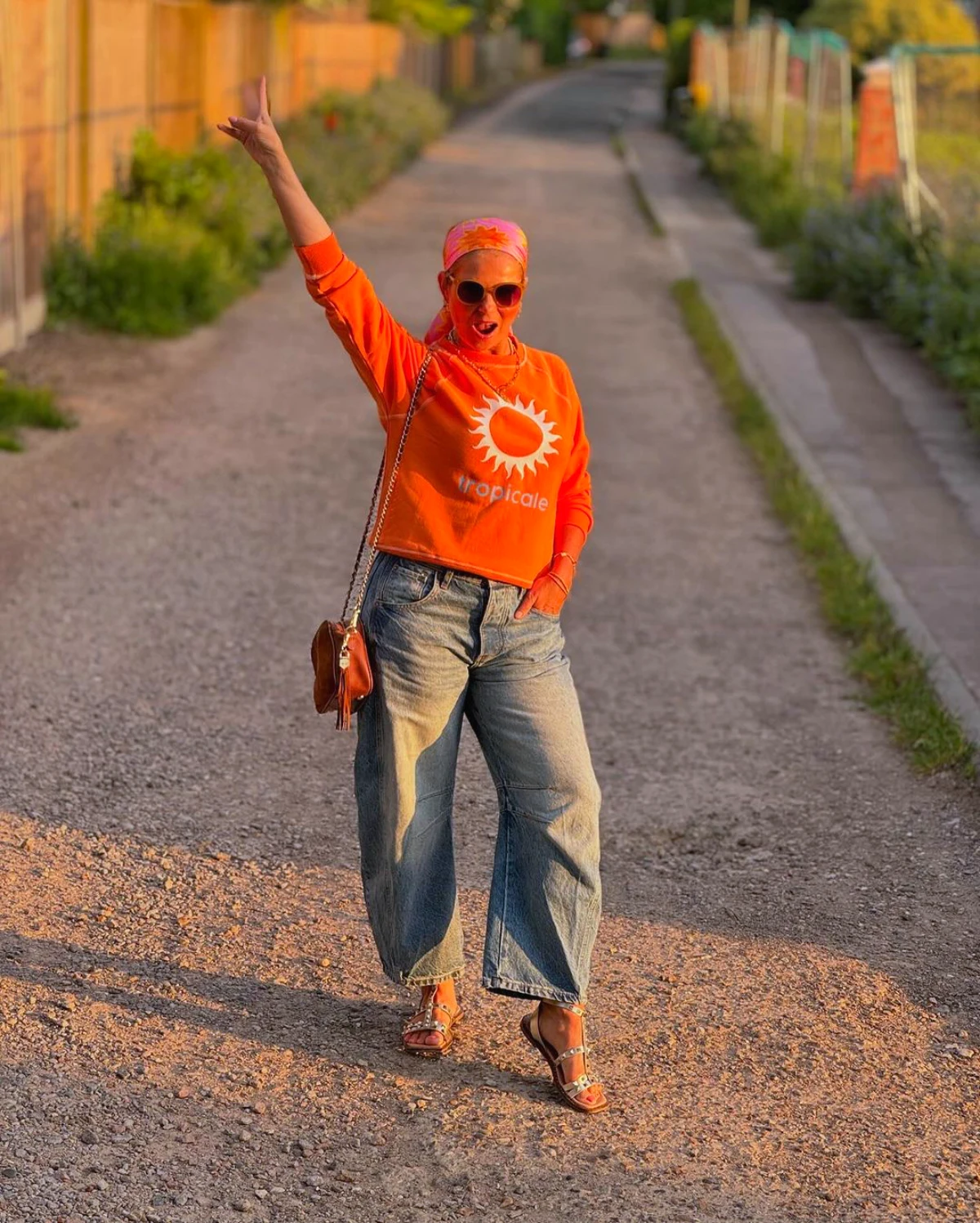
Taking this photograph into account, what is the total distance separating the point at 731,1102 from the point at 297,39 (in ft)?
84.8

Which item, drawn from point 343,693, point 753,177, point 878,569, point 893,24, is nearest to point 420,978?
point 343,693

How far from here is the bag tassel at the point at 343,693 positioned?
12.8 feet

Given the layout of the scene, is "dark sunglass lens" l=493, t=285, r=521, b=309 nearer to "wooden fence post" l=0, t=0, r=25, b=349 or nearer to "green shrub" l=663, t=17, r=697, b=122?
"wooden fence post" l=0, t=0, r=25, b=349

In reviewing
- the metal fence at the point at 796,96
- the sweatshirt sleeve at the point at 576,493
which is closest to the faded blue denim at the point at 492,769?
the sweatshirt sleeve at the point at 576,493

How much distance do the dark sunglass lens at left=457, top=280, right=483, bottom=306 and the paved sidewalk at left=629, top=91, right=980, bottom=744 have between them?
325 cm

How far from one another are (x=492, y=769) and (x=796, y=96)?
2337 cm

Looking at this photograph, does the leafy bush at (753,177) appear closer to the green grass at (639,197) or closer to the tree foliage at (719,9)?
the green grass at (639,197)

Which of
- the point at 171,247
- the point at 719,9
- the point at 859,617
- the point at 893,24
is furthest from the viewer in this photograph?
the point at 719,9

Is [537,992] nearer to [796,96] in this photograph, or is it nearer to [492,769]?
[492,769]

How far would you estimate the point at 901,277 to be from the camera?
15.0m

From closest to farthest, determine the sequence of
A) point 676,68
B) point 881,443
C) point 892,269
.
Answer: point 881,443 → point 892,269 → point 676,68

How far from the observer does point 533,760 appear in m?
4.00

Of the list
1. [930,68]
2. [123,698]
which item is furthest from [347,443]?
[930,68]

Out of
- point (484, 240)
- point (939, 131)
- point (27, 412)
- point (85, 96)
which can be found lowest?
point (27, 412)
